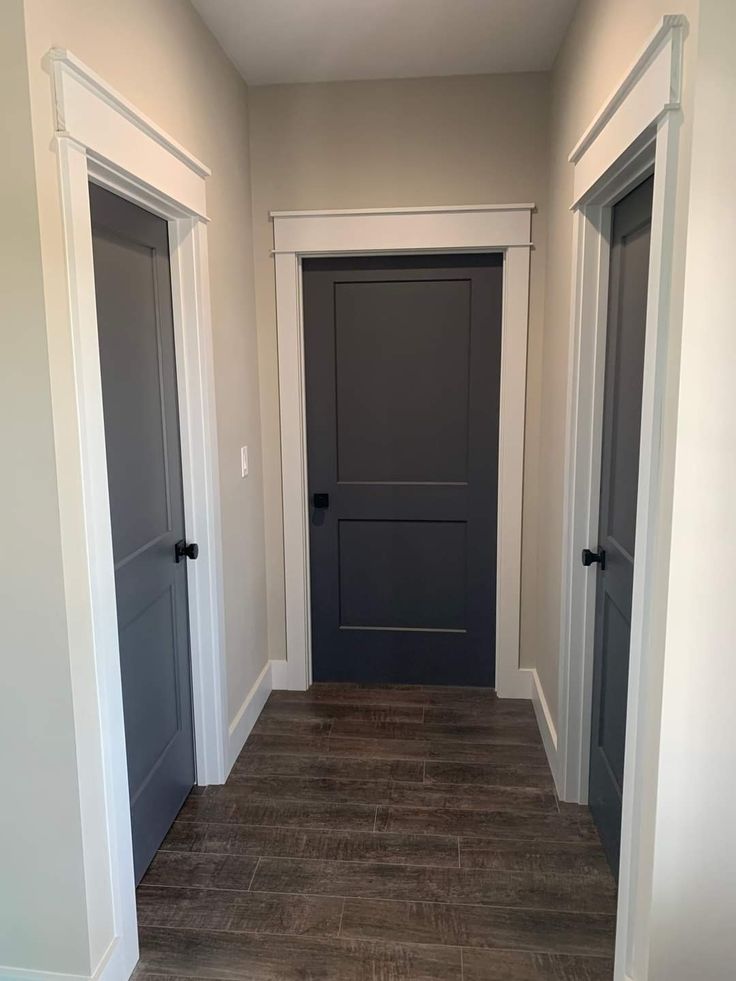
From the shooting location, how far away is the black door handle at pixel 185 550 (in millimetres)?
2389

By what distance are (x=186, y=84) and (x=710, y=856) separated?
2.54 m

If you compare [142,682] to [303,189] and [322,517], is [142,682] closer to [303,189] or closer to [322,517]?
[322,517]

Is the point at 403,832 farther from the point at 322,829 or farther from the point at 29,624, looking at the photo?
the point at 29,624

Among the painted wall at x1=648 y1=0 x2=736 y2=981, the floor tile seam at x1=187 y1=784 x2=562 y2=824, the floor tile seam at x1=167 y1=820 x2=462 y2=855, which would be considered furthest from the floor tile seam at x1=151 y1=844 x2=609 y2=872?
the painted wall at x1=648 y1=0 x2=736 y2=981

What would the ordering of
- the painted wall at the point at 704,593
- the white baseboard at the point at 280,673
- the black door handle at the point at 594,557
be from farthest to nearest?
1. the white baseboard at the point at 280,673
2. the black door handle at the point at 594,557
3. the painted wall at the point at 704,593

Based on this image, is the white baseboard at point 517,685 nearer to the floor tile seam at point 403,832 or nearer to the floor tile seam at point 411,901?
the floor tile seam at point 403,832

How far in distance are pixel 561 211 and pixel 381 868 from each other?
91.3 inches

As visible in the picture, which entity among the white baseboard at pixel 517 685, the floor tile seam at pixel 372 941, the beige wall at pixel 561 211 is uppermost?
the beige wall at pixel 561 211

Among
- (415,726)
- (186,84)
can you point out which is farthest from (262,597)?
(186,84)

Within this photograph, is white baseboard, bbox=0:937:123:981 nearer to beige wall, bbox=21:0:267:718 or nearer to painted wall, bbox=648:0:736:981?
beige wall, bbox=21:0:267:718

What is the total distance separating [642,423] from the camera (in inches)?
60.0

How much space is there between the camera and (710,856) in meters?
1.46

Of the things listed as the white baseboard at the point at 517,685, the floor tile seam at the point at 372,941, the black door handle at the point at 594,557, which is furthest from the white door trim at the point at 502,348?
the floor tile seam at the point at 372,941

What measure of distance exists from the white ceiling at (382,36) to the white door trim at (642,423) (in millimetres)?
605
